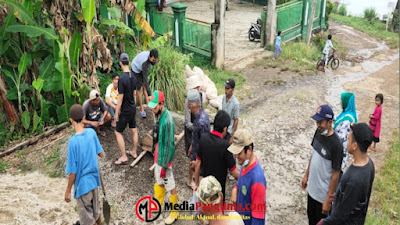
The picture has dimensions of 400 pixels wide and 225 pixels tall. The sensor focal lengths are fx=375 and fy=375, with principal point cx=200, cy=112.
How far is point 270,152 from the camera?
706cm

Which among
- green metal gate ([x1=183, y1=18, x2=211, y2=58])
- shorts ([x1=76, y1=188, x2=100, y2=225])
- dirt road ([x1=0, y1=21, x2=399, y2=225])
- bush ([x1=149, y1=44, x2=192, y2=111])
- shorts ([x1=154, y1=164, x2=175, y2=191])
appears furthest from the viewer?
green metal gate ([x1=183, y1=18, x2=211, y2=58])

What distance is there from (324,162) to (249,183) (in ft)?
3.39

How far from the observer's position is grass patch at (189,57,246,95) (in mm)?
10654

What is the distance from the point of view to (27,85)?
7.18 meters

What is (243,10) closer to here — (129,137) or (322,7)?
(322,7)

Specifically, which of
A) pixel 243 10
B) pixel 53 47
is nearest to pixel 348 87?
pixel 53 47

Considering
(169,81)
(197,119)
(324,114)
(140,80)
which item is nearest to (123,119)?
(140,80)

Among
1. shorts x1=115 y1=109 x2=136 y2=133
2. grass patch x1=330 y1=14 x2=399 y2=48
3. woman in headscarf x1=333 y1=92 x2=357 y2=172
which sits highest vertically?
woman in headscarf x1=333 y1=92 x2=357 y2=172

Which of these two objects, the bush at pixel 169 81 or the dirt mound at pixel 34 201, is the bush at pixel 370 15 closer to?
the bush at pixel 169 81

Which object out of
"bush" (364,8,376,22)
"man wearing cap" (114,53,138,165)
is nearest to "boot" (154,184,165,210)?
"man wearing cap" (114,53,138,165)

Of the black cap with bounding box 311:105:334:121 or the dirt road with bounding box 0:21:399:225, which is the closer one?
the black cap with bounding box 311:105:334:121

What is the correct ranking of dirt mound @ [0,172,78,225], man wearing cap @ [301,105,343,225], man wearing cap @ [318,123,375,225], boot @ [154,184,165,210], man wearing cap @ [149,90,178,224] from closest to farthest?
man wearing cap @ [318,123,375,225] < man wearing cap @ [301,105,343,225] < man wearing cap @ [149,90,178,224] < boot @ [154,184,165,210] < dirt mound @ [0,172,78,225]

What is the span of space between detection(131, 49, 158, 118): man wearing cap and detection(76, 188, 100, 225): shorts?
281cm

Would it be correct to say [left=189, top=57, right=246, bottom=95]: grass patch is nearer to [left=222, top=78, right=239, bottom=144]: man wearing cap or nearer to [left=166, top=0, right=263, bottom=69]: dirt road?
[left=166, top=0, right=263, bottom=69]: dirt road
